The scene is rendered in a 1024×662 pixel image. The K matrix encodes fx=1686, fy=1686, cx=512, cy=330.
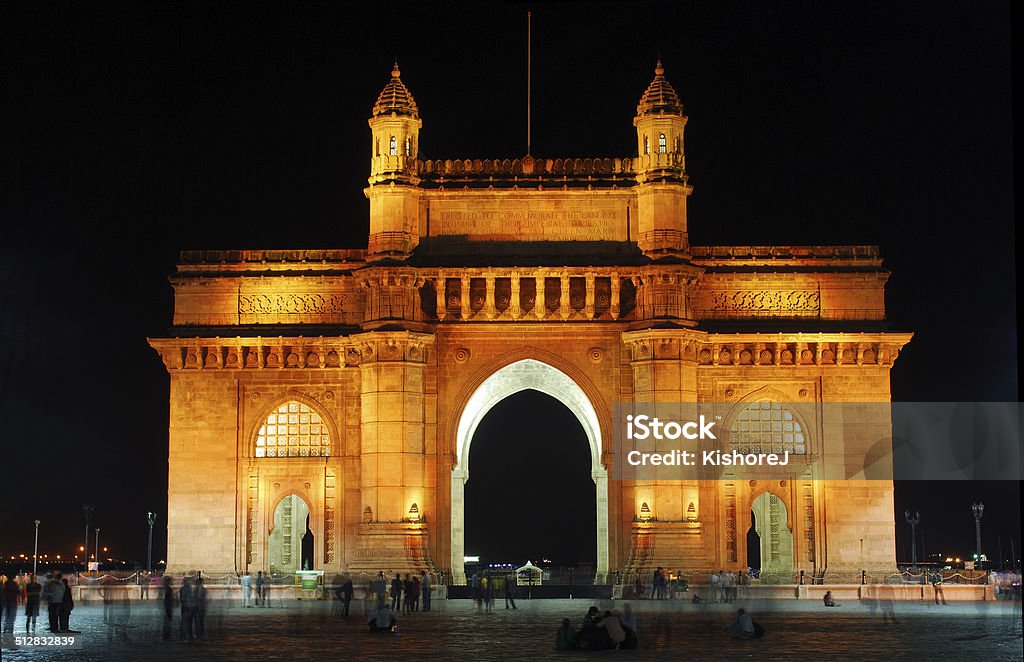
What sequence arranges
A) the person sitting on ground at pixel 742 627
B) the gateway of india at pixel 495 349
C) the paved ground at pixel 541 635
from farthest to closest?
1. the gateway of india at pixel 495 349
2. the person sitting on ground at pixel 742 627
3. the paved ground at pixel 541 635

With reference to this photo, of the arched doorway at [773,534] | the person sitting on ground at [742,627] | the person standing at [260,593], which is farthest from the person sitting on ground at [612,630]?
the arched doorway at [773,534]

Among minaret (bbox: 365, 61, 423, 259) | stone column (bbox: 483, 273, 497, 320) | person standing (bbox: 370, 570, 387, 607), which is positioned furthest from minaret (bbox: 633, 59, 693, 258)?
person standing (bbox: 370, 570, 387, 607)

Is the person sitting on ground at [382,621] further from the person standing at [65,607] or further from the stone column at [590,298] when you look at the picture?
the stone column at [590,298]

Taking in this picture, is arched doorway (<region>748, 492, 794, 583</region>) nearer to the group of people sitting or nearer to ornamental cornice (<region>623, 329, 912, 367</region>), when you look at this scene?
ornamental cornice (<region>623, 329, 912, 367</region>)

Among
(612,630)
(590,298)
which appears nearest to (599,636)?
(612,630)

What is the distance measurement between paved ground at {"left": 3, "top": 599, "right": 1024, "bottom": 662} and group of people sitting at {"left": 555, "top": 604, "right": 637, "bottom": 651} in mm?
416

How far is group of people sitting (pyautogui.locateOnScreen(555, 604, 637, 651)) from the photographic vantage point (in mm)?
35125

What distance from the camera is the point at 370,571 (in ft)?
197

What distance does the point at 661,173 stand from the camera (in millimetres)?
63219

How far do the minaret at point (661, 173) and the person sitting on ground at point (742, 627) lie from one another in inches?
1037

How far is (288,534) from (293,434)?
271 inches

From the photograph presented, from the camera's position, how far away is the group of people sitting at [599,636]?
3512 centimetres

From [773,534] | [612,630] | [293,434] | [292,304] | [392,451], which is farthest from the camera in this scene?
[773,534]

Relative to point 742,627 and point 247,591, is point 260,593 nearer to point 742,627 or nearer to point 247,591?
point 247,591
